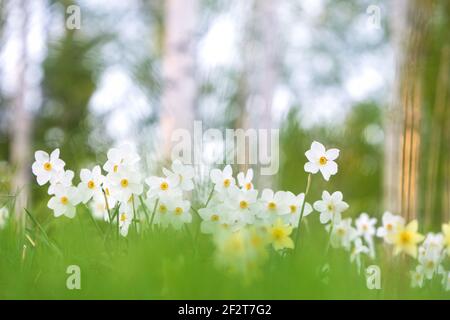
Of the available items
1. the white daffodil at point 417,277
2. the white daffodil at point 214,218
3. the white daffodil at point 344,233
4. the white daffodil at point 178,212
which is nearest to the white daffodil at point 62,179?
the white daffodil at point 178,212

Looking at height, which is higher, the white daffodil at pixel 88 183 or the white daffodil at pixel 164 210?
the white daffodil at pixel 88 183

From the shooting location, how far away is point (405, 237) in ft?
4.65

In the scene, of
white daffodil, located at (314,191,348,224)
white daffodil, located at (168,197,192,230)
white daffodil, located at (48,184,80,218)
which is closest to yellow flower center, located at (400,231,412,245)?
white daffodil, located at (314,191,348,224)

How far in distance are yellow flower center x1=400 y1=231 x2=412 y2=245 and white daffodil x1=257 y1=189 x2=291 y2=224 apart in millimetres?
256

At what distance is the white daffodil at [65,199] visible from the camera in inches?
57.4

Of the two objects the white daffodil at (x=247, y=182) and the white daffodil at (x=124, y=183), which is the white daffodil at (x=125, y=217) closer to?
the white daffodil at (x=124, y=183)

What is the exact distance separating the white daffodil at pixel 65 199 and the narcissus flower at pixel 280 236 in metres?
0.46

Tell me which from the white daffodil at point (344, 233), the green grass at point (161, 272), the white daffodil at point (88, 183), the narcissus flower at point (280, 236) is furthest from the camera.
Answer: the white daffodil at point (344, 233)

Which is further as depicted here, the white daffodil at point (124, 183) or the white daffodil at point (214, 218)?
the white daffodil at point (124, 183)

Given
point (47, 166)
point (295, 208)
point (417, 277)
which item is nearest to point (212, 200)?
point (295, 208)

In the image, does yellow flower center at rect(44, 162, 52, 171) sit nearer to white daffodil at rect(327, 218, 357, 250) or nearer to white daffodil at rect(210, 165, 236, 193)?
white daffodil at rect(210, 165, 236, 193)

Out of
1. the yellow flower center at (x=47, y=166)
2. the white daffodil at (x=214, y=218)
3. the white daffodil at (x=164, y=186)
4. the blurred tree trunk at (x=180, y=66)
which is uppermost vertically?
the blurred tree trunk at (x=180, y=66)
